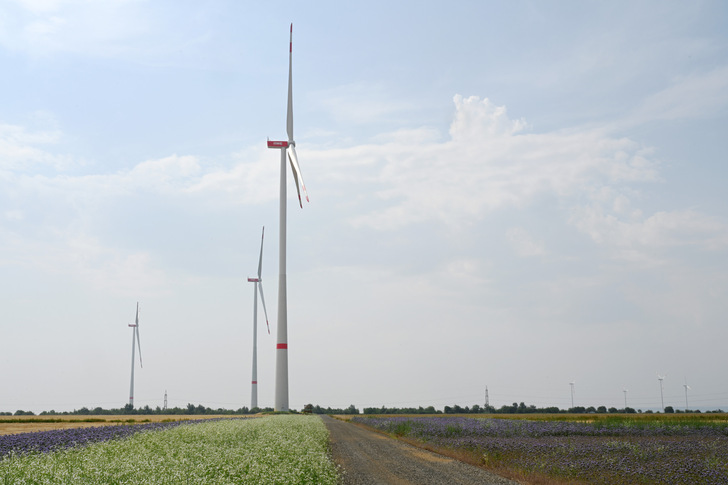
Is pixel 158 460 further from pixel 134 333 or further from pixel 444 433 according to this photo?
pixel 134 333

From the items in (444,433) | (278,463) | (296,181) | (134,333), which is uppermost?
(296,181)

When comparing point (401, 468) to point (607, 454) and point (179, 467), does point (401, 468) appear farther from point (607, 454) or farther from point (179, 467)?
point (179, 467)

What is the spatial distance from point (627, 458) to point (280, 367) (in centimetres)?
7167

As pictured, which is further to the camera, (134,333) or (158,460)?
(134,333)

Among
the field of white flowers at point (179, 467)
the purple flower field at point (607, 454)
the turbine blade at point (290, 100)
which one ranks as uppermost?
the turbine blade at point (290, 100)

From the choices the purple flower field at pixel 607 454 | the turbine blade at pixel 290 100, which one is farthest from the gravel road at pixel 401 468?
the turbine blade at pixel 290 100

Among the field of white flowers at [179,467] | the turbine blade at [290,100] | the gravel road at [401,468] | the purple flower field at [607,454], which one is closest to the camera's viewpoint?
the field of white flowers at [179,467]

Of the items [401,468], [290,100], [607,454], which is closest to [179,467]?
[401,468]

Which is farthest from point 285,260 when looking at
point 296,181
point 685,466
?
point 685,466

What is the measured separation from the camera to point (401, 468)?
105 feet

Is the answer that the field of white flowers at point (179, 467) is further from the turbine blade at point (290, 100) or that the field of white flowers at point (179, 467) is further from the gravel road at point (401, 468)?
the turbine blade at point (290, 100)

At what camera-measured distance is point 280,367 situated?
320 ft

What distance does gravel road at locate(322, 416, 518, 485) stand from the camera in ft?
90.7

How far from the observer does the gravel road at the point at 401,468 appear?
27.6 m
